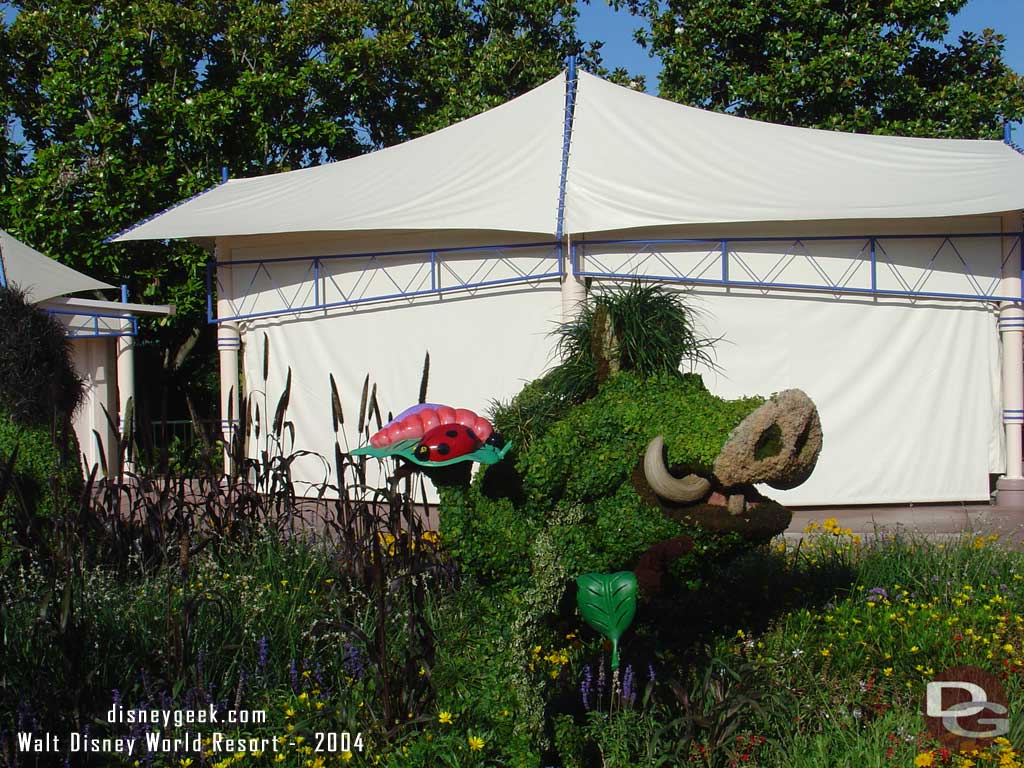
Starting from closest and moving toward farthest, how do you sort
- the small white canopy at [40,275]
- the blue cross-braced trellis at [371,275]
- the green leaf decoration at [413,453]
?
the green leaf decoration at [413,453] → the blue cross-braced trellis at [371,275] → the small white canopy at [40,275]

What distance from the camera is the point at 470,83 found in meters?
17.8

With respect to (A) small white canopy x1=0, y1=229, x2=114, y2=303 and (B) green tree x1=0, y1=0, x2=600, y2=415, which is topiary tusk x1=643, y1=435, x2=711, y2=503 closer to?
(A) small white canopy x1=0, y1=229, x2=114, y2=303

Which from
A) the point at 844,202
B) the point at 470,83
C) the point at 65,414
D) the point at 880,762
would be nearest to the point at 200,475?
the point at 65,414

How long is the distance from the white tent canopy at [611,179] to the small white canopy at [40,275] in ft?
5.42

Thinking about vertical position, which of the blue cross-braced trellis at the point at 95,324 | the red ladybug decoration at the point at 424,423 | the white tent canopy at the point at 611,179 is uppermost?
the white tent canopy at the point at 611,179

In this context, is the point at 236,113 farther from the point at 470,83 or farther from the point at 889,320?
the point at 889,320

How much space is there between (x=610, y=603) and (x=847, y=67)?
1580cm

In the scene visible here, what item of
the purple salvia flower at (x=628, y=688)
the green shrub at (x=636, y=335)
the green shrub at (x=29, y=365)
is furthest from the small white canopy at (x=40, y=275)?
the purple salvia flower at (x=628, y=688)

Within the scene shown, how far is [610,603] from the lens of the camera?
9.82ft

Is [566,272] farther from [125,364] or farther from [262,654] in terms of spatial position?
[125,364]

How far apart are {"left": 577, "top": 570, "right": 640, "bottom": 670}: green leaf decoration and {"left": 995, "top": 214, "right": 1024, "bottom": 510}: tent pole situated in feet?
26.7

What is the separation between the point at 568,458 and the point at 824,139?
9549 mm

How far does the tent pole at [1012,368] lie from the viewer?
380 inches

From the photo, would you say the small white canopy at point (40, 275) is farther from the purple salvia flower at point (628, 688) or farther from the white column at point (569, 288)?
the purple salvia flower at point (628, 688)
